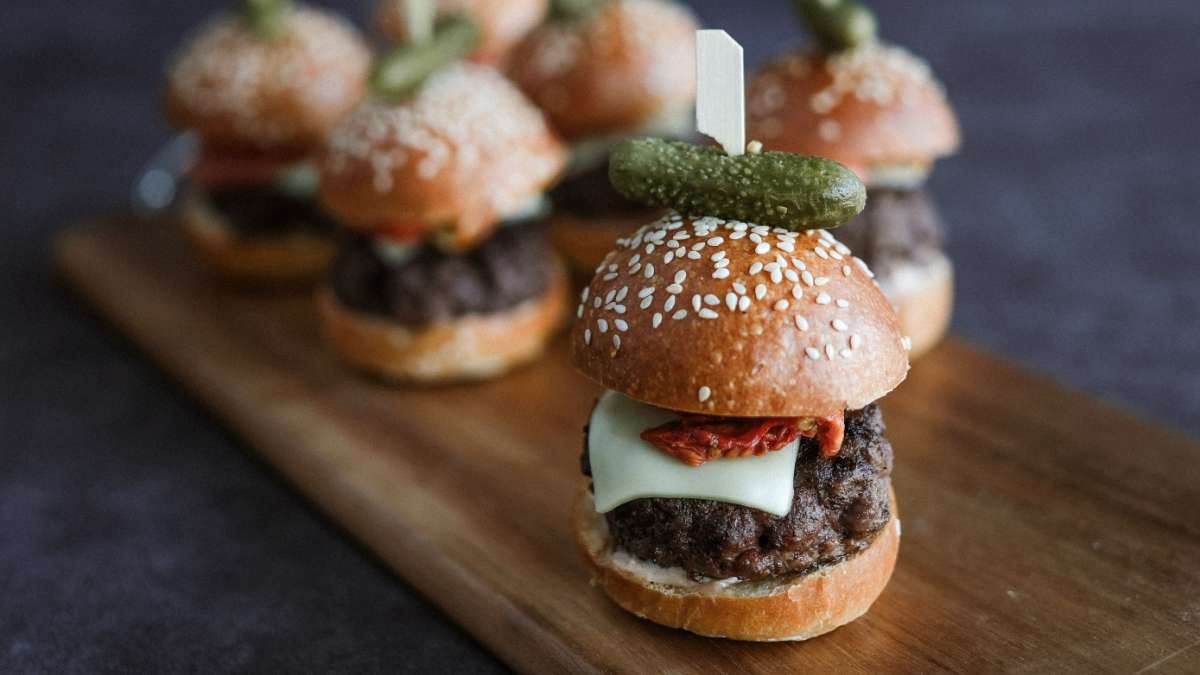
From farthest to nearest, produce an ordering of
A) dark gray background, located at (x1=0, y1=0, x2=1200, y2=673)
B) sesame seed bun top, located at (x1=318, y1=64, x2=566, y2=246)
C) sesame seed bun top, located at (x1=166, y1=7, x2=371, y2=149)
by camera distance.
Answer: sesame seed bun top, located at (x1=166, y1=7, x2=371, y2=149)
sesame seed bun top, located at (x1=318, y1=64, x2=566, y2=246)
dark gray background, located at (x1=0, y1=0, x2=1200, y2=673)

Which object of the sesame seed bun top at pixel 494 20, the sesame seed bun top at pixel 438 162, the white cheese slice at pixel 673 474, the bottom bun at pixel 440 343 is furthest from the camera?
the sesame seed bun top at pixel 494 20

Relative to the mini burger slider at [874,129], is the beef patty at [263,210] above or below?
Result: below

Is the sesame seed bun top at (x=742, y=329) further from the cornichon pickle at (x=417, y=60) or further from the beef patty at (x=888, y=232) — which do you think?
the cornichon pickle at (x=417, y=60)

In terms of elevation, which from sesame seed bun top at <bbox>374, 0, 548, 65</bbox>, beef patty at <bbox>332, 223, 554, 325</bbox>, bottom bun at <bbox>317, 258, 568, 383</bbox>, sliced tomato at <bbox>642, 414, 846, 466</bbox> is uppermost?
sliced tomato at <bbox>642, 414, 846, 466</bbox>

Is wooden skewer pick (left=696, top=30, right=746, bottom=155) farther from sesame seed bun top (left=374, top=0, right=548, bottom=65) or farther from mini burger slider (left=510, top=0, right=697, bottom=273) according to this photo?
sesame seed bun top (left=374, top=0, right=548, bottom=65)

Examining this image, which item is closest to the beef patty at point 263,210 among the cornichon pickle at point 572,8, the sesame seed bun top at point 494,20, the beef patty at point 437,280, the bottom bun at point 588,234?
the beef patty at point 437,280

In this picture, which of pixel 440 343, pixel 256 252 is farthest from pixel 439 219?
pixel 256 252

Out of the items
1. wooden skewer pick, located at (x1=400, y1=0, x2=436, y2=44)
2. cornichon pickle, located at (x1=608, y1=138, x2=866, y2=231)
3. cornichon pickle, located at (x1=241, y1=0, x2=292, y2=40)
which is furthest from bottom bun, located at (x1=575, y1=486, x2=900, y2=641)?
cornichon pickle, located at (x1=241, y1=0, x2=292, y2=40)
